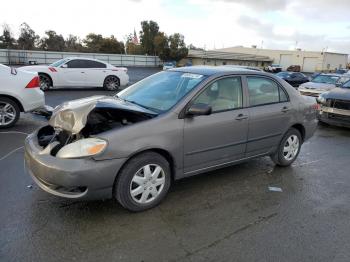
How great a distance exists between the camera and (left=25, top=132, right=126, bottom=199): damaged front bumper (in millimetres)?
3117

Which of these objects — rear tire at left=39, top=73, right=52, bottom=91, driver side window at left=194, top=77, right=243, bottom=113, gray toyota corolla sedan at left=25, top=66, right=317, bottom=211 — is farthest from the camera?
rear tire at left=39, top=73, right=52, bottom=91

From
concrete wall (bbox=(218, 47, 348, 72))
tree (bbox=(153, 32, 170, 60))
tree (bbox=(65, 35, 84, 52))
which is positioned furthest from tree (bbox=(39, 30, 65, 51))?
concrete wall (bbox=(218, 47, 348, 72))

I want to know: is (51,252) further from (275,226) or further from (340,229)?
(340,229)

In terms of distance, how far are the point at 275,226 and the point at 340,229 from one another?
27.6 inches

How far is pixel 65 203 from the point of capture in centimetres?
369

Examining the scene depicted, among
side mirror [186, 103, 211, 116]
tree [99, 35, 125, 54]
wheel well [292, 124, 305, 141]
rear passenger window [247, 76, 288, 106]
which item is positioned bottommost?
wheel well [292, 124, 305, 141]

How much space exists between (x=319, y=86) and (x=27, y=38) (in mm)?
67626

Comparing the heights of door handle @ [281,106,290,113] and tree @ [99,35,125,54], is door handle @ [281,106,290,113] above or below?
below

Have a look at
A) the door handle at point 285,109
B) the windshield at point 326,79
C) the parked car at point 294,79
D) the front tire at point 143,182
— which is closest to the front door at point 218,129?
the front tire at point 143,182

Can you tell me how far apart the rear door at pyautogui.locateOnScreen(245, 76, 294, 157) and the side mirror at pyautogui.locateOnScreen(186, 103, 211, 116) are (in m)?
1.01

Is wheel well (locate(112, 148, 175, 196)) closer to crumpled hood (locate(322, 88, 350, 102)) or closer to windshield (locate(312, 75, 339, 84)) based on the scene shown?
crumpled hood (locate(322, 88, 350, 102))

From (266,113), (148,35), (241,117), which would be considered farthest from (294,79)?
(148,35)

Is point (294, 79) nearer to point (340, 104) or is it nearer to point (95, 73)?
point (95, 73)

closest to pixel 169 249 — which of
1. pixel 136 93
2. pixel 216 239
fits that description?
pixel 216 239
